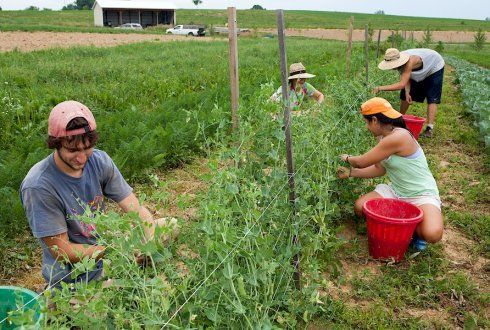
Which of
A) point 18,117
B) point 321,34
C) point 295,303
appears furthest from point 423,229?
point 321,34

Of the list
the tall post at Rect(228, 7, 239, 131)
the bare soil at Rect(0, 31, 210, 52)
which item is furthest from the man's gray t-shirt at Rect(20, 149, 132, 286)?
the bare soil at Rect(0, 31, 210, 52)

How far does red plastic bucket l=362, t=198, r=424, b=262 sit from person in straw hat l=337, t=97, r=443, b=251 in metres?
0.12

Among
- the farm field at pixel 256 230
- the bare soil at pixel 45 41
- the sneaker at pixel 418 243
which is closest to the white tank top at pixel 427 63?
the farm field at pixel 256 230

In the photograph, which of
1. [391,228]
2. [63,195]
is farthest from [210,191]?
[391,228]

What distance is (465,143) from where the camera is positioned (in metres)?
7.07

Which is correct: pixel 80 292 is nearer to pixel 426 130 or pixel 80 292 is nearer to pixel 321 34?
pixel 426 130

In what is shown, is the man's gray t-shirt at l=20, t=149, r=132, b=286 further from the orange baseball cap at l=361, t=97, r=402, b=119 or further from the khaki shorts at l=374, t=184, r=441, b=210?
the khaki shorts at l=374, t=184, r=441, b=210

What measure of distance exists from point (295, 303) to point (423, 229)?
1.71 meters

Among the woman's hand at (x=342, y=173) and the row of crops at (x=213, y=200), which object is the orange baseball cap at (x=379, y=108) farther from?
the woman's hand at (x=342, y=173)

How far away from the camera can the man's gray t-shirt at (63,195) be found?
2.39m

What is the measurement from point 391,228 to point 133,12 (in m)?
56.8

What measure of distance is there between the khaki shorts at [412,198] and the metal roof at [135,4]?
53.0 metres

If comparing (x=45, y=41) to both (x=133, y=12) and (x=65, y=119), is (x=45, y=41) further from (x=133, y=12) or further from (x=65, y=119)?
(x=133, y=12)

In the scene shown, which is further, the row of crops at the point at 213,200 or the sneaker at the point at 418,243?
the sneaker at the point at 418,243
